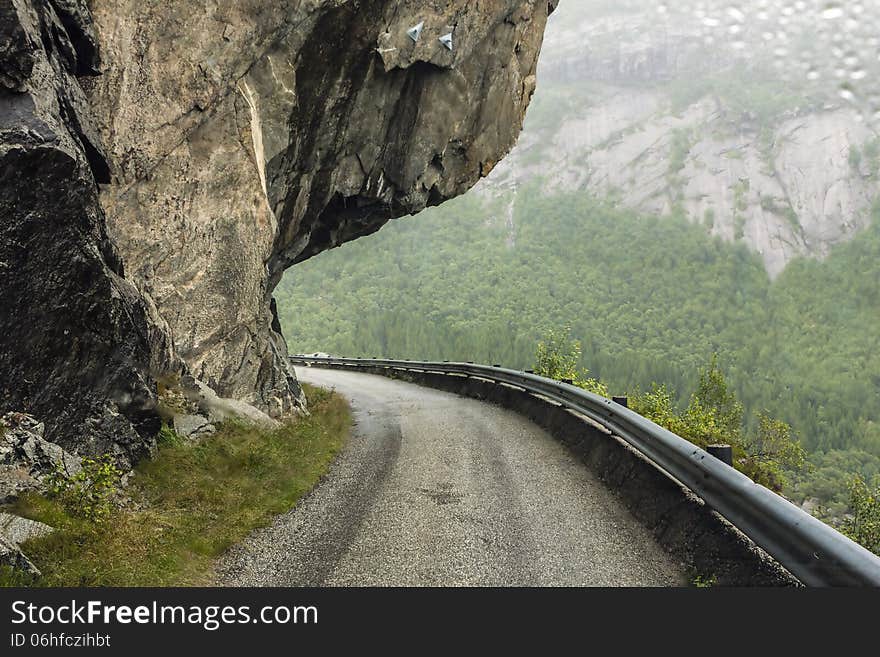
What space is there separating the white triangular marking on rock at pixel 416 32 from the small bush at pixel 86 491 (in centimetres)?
1566

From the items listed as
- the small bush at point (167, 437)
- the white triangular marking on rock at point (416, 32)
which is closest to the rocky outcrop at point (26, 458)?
→ the small bush at point (167, 437)

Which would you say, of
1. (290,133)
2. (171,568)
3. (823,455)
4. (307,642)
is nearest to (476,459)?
(171,568)

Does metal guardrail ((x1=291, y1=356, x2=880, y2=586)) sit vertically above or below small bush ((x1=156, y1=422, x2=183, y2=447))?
above

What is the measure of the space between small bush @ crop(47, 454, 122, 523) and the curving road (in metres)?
1.38

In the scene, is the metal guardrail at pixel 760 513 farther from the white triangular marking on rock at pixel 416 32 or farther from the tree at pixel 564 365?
the white triangular marking on rock at pixel 416 32

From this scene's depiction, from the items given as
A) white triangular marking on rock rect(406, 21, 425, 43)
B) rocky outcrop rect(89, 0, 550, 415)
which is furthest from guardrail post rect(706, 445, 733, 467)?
white triangular marking on rock rect(406, 21, 425, 43)

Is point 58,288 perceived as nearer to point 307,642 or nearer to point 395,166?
point 307,642

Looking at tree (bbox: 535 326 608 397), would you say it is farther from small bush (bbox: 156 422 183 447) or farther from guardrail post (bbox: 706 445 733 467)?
small bush (bbox: 156 422 183 447)

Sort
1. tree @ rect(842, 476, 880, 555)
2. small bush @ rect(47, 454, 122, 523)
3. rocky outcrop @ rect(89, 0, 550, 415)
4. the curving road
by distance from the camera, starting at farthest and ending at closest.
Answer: rocky outcrop @ rect(89, 0, 550, 415), tree @ rect(842, 476, 880, 555), small bush @ rect(47, 454, 122, 523), the curving road

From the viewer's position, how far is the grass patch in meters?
4.88

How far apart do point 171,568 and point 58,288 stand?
3486 millimetres

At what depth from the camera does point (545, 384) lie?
501 inches

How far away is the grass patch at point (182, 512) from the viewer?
4.88 metres

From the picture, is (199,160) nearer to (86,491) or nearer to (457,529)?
(86,491)
